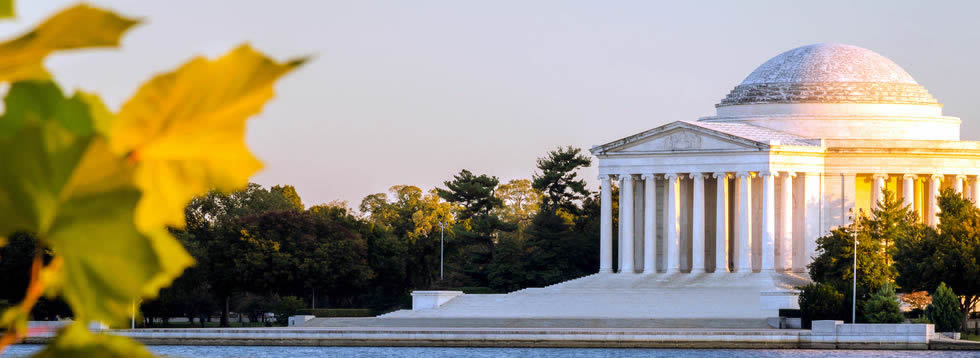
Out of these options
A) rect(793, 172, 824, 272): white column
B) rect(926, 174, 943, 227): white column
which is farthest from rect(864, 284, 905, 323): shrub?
rect(926, 174, 943, 227): white column

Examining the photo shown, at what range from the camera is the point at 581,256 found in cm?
12131

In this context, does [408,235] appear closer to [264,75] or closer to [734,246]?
[734,246]

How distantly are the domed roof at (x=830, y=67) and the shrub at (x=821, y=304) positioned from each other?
104 feet

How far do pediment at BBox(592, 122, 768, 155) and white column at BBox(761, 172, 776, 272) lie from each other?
7.95 ft

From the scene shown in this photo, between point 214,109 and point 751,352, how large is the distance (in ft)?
235

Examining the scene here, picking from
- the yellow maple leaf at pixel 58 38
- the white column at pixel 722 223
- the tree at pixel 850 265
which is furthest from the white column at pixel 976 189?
the yellow maple leaf at pixel 58 38

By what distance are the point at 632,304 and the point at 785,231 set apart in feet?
51.4

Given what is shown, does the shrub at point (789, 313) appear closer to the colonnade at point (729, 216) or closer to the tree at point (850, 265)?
the tree at point (850, 265)

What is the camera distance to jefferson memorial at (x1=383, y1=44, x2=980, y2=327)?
349 ft

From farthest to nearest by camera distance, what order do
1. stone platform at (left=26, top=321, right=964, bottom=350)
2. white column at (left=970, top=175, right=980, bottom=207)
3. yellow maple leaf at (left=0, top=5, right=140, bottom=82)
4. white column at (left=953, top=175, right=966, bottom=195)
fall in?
white column at (left=970, top=175, right=980, bottom=207)
white column at (left=953, top=175, right=966, bottom=195)
stone platform at (left=26, top=321, right=964, bottom=350)
yellow maple leaf at (left=0, top=5, right=140, bottom=82)

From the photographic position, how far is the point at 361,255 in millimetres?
112188

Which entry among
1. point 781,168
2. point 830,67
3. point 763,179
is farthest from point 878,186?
point 830,67

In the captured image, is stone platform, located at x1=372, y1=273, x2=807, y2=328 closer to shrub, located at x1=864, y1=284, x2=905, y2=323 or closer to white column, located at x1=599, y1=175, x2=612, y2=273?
white column, located at x1=599, y1=175, x2=612, y2=273

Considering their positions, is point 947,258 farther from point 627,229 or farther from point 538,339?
point 627,229
